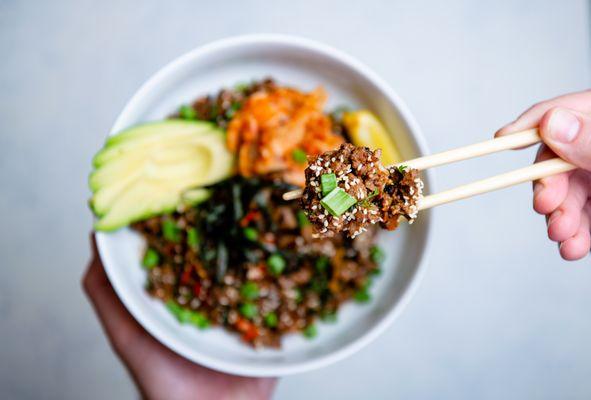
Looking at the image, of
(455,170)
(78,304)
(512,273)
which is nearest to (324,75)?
(455,170)

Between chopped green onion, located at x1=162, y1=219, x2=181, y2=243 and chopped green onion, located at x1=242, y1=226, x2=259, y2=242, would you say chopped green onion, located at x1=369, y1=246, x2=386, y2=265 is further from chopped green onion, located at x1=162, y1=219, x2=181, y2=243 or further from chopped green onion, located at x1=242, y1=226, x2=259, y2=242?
chopped green onion, located at x1=162, y1=219, x2=181, y2=243

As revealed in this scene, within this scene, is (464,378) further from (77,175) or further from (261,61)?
(77,175)

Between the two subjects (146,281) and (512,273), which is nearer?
(146,281)

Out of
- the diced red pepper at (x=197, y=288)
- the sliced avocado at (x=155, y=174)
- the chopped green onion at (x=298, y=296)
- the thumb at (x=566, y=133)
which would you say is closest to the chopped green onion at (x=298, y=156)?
the sliced avocado at (x=155, y=174)

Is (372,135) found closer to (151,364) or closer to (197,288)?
(197,288)

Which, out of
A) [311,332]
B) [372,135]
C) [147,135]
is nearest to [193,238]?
[147,135]

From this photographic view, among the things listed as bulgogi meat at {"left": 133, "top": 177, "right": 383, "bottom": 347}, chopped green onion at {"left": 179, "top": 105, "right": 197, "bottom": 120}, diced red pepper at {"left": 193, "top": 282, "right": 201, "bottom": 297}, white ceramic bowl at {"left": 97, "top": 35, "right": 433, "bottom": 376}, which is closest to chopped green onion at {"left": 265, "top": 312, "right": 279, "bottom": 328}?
bulgogi meat at {"left": 133, "top": 177, "right": 383, "bottom": 347}
